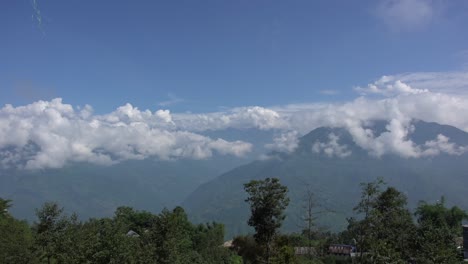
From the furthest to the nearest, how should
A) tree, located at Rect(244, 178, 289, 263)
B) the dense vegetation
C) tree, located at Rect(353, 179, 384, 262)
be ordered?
tree, located at Rect(244, 178, 289, 263) < tree, located at Rect(353, 179, 384, 262) < the dense vegetation

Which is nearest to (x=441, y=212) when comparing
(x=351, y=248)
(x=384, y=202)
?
(x=351, y=248)

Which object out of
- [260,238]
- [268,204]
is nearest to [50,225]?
[260,238]

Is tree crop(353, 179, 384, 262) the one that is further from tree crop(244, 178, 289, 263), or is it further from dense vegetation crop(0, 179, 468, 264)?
tree crop(244, 178, 289, 263)

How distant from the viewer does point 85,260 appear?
3128 cm

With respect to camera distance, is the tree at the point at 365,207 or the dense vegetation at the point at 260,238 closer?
the dense vegetation at the point at 260,238

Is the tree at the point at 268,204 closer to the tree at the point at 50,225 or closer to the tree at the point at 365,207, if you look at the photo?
the tree at the point at 365,207

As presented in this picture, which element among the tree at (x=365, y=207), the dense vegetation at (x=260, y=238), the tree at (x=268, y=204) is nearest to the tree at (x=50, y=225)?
the dense vegetation at (x=260, y=238)

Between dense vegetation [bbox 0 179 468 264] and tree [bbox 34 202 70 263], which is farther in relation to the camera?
→ tree [bbox 34 202 70 263]

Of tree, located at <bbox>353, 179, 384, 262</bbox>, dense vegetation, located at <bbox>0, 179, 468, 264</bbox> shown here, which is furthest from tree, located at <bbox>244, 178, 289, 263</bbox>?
tree, located at <bbox>353, 179, 384, 262</bbox>

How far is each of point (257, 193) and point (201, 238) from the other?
55005mm

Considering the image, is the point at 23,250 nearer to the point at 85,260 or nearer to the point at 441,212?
the point at 85,260

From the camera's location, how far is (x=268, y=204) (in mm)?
Result: 41438

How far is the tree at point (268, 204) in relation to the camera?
4150cm

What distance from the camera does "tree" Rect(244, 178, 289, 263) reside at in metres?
41.5
